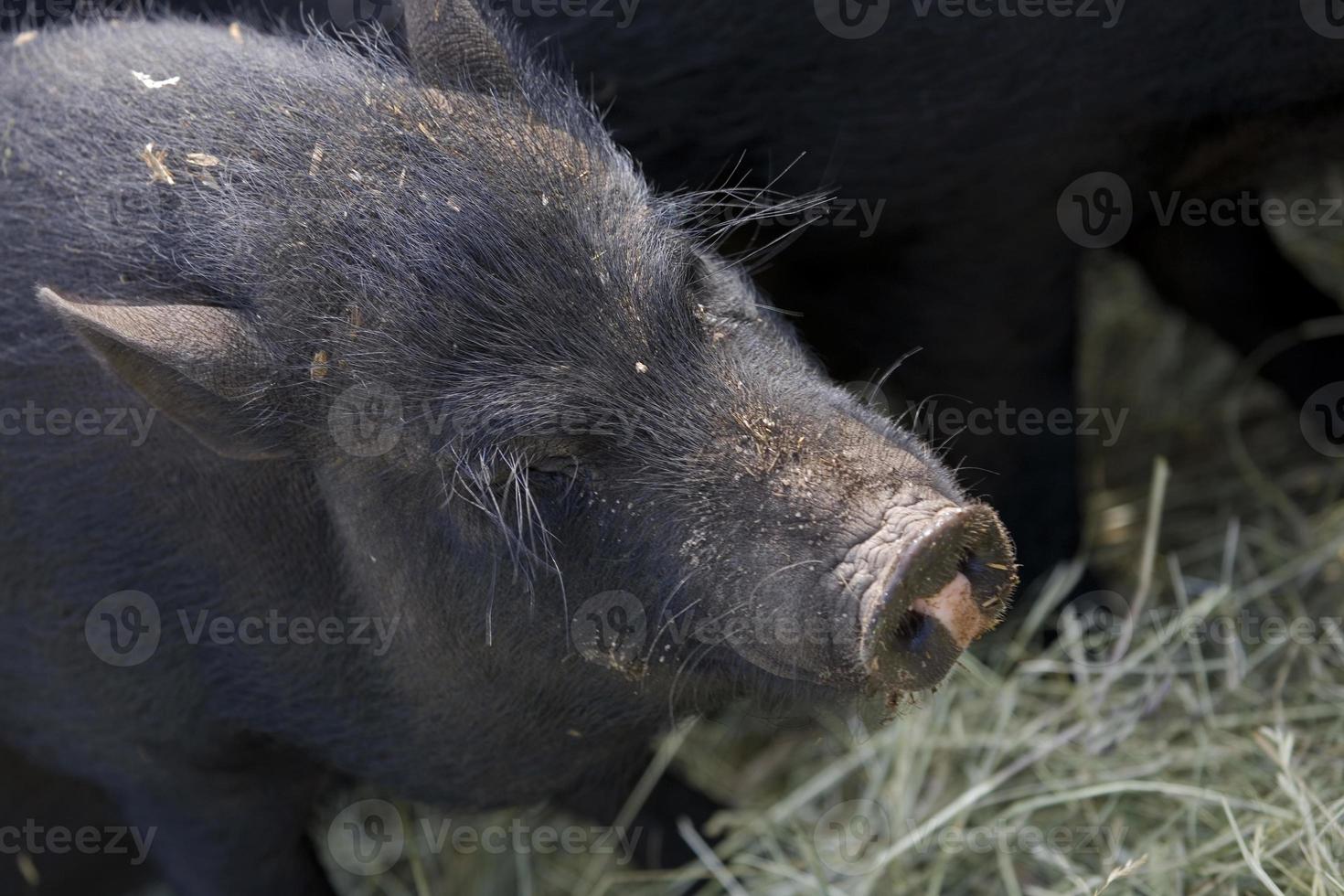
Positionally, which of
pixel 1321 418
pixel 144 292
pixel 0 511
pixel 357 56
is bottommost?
pixel 1321 418

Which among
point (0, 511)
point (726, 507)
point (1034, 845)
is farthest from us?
point (1034, 845)

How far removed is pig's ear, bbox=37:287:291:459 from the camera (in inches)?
76.2

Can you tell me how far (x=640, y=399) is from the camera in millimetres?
1976

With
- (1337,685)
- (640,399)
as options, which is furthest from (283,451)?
(1337,685)

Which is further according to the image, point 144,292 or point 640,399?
Answer: point 144,292

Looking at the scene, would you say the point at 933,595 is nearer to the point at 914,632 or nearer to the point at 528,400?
the point at 914,632

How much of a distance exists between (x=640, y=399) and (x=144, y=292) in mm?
773

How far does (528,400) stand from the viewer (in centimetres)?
196

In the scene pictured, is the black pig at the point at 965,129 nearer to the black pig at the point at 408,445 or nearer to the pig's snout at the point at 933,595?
the black pig at the point at 408,445

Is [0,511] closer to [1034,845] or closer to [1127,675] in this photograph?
[1034,845]

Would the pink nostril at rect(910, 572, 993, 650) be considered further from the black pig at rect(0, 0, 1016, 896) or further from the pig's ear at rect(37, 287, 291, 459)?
the pig's ear at rect(37, 287, 291, 459)

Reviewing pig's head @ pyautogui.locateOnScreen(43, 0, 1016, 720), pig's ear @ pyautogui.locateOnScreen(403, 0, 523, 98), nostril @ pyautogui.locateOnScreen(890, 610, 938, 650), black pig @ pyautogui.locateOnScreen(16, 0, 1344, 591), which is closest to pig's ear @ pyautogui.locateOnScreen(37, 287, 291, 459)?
pig's head @ pyautogui.locateOnScreen(43, 0, 1016, 720)

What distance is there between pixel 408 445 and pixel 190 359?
0.30m

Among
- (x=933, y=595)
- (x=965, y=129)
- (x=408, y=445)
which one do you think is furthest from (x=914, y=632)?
(x=965, y=129)
